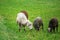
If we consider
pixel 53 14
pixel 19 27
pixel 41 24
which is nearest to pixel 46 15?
pixel 53 14

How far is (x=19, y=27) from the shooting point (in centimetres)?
1385

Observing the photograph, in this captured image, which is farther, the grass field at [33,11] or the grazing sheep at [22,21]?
the grazing sheep at [22,21]

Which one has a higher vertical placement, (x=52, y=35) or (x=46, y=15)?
(x=46, y=15)

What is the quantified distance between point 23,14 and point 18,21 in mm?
536

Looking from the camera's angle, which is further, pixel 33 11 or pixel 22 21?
pixel 33 11

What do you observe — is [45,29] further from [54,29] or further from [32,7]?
[32,7]

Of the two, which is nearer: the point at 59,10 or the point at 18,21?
the point at 18,21

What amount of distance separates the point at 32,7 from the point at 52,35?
25.8 feet

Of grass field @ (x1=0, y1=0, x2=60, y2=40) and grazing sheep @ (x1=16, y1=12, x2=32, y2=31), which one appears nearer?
grass field @ (x1=0, y1=0, x2=60, y2=40)

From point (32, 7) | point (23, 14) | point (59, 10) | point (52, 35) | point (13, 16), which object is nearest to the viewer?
point (52, 35)

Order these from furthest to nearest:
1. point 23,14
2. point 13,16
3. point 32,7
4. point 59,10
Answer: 1. point 32,7
2. point 59,10
3. point 13,16
4. point 23,14

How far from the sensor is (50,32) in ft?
45.8

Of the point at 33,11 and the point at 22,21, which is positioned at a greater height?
the point at 33,11

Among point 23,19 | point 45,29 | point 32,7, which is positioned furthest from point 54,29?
point 32,7
